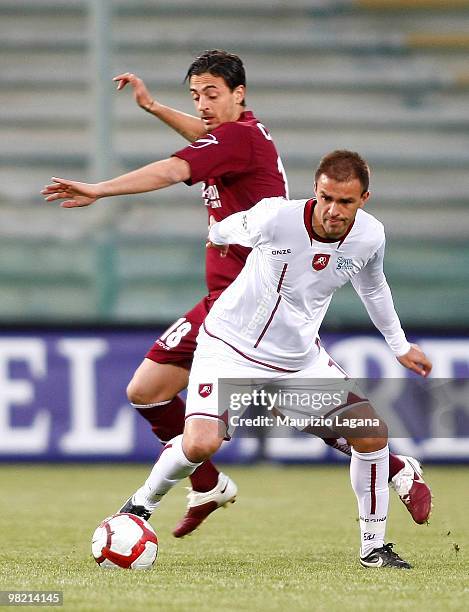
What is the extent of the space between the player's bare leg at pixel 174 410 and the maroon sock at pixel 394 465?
0.93 meters

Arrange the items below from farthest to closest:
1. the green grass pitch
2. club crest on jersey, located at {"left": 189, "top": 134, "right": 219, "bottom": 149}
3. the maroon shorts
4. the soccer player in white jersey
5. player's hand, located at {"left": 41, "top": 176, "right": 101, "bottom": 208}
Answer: the maroon shorts < club crest on jersey, located at {"left": 189, "top": 134, "right": 219, "bottom": 149} < the soccer player in white jersey < player's hand, located at {"left": 41, "top": 176, "right": 101, "bottom": 208} < the green grass pitch

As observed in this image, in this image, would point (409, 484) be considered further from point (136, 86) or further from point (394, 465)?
point (136, 86)

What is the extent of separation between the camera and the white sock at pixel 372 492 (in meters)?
5.21

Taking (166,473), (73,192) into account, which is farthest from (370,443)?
(73,192)

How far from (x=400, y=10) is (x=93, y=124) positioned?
3.79 m

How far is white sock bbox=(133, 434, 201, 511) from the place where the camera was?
16.8 feet

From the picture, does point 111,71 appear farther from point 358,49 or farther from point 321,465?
point 321,465

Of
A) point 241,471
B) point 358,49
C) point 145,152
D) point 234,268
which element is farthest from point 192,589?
point 358,49

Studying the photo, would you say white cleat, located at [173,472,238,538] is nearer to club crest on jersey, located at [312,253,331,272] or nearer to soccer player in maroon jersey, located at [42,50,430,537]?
soccer player in maroon jersey, located at [42,50,430,537]

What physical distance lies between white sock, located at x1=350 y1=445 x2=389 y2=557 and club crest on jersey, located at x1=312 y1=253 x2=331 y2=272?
0.81m

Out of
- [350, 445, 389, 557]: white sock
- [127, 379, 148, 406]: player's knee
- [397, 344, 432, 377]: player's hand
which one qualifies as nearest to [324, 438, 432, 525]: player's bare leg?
[350, 445, 389, 557]: white sock

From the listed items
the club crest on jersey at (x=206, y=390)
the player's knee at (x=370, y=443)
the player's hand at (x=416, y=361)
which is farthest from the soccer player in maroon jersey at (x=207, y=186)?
the club crest on jersey at (x=206, y=390)

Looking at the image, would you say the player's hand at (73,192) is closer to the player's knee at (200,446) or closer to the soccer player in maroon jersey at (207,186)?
the soccer player in maroon jersey at (207,186)

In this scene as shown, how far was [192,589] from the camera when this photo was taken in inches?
175
